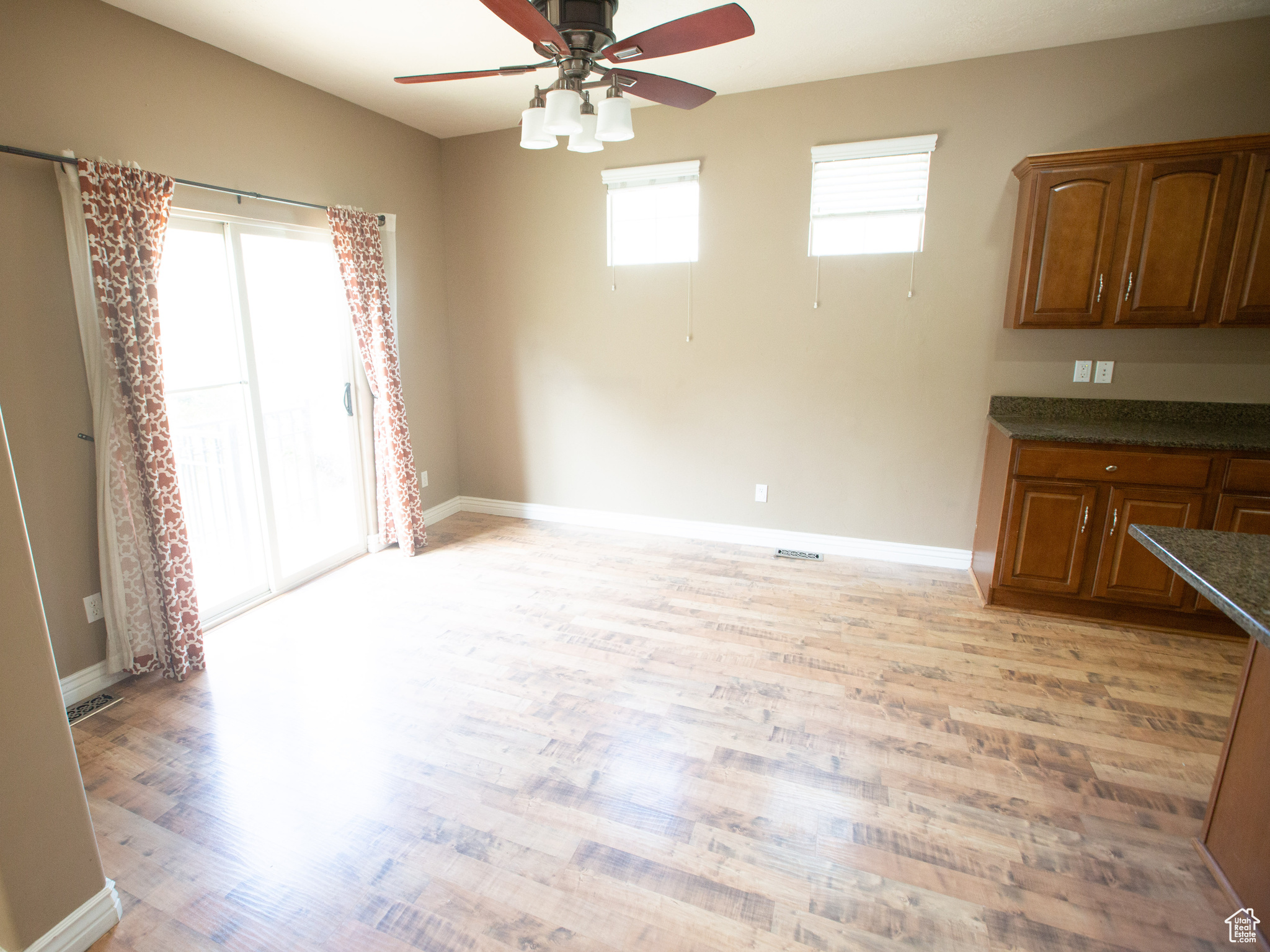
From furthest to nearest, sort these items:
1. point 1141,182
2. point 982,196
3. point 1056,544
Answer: point 982,196, point 1056,544, point 1141,182

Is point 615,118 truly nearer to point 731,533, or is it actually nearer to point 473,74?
point 473,74

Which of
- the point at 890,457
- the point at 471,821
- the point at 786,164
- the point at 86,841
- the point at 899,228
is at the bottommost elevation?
the point at 471,821

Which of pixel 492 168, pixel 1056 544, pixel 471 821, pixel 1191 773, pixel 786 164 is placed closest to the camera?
pixel 471 821

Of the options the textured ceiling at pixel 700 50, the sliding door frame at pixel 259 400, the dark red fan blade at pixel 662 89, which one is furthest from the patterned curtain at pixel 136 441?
the dark red fan blade at pixel 662 89

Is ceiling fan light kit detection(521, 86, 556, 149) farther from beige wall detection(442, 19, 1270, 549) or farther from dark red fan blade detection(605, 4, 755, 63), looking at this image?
beige wall detection(442, 19, 1270, 549)

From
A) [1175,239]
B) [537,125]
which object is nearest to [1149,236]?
[1175,239]

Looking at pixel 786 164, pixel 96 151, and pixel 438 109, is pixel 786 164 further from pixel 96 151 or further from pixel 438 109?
pixel 96 151

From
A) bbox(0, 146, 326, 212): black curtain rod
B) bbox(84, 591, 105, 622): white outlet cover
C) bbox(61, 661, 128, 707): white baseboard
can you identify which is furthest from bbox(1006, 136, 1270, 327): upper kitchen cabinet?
bbox(61, 661, 128, 707): white baseboard

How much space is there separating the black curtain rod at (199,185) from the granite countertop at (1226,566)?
3848 millimetres

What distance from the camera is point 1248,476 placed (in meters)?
2.78

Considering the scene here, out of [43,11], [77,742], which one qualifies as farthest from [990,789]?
[43,11]

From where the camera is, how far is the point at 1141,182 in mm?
2895

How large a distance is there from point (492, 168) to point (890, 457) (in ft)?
11.4

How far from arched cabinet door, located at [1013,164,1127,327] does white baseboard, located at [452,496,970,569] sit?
1507 mm
